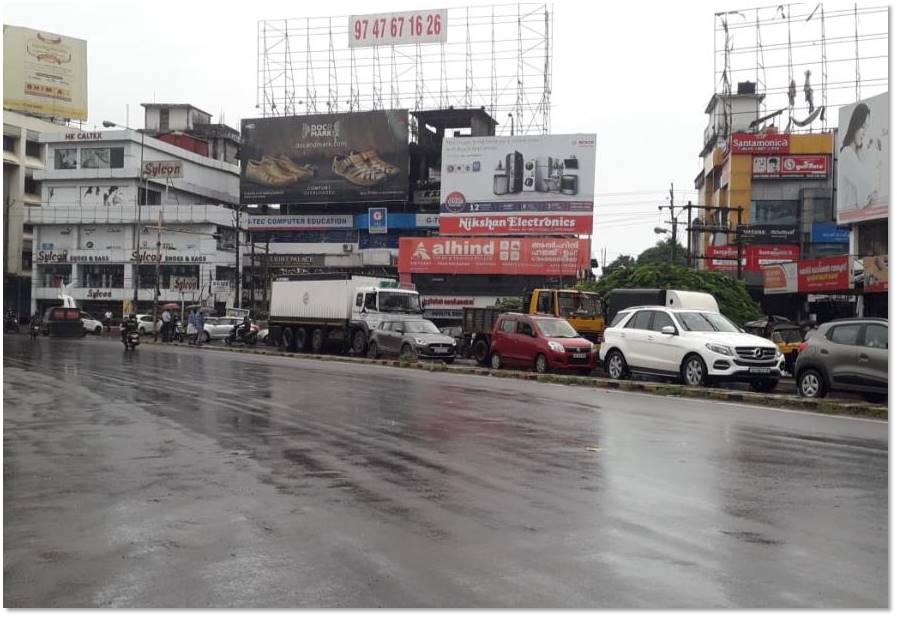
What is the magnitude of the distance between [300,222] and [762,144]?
36318 mm

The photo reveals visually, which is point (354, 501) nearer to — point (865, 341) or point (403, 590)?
point (403, 590)

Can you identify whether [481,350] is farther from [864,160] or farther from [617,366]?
[864,160]

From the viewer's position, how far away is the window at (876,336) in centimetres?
1451

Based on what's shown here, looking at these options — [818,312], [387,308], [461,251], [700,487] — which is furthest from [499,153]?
[700,487]

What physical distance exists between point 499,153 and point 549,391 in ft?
150

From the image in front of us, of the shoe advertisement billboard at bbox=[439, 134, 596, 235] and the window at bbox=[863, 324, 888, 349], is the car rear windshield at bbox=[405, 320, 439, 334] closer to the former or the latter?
the window at bbox=[863, 324, 888, 349]

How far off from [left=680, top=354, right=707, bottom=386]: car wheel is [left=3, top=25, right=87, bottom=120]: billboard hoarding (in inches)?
2725

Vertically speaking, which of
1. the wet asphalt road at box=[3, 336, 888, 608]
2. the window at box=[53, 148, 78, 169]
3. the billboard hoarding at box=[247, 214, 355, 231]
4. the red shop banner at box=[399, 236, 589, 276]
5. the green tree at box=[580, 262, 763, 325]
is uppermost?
the window at box=[53, 148, 78, 169]

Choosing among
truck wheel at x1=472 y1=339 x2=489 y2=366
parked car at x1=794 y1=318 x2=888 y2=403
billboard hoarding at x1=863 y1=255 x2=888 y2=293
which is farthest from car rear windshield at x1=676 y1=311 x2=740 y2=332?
billboard hoarding at x1=863 y1=255 x2=888 y2=293

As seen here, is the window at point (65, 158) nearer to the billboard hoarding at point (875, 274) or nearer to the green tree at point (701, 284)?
the green tree at point (701, 284)

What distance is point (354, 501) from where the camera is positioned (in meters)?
7.14

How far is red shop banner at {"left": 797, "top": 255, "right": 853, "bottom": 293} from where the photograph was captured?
37.4 meters

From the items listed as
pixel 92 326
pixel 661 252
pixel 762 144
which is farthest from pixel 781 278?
pixel 661 252

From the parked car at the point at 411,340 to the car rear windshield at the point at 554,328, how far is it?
14.7 feet
